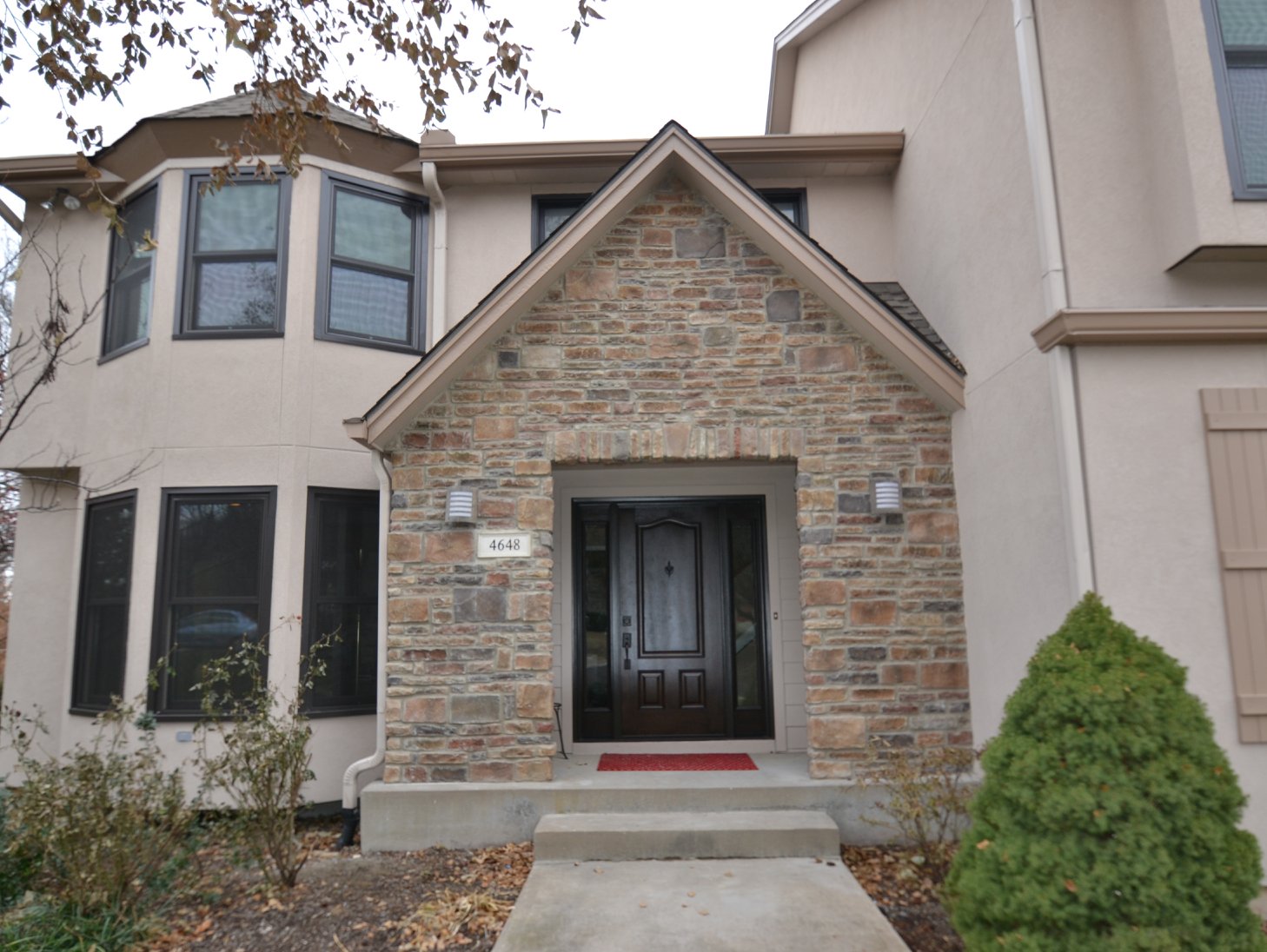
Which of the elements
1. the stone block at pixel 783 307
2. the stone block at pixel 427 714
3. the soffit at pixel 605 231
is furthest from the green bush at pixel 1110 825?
the stone block at pixel 427 714

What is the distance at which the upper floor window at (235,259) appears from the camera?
7.56 meters

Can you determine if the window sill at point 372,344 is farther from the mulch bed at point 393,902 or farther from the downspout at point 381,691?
the mulch bed at point 393,902

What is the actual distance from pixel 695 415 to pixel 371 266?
350 centimetres

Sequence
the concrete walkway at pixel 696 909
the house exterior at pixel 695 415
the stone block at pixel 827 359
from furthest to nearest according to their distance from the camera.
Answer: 1. the stone block at pixel 827 359
2. the house exterior at pixel 695 415
3. the concrete walkway at pixel 696 909

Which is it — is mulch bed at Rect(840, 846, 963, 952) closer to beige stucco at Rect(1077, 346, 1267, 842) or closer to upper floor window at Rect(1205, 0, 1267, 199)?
beige stucco at Rect(1077, 346, 1267, 842)

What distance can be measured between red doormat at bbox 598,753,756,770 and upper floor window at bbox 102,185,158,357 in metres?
5.51

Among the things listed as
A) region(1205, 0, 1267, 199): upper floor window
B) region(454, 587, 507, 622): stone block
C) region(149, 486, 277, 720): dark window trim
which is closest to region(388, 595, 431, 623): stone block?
region(454, 587, 507, 622): stone block

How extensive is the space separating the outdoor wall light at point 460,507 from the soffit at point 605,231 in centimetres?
64

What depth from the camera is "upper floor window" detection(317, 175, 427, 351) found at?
25.4 feet

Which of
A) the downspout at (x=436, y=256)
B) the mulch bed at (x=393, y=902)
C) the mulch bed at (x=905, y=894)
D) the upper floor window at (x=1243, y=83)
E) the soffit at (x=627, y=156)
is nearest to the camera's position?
the mulch bed at (x=905, y=894)

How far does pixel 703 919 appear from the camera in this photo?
4.57m

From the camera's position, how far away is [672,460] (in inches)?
253

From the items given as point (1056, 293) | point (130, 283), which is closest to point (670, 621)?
point (1056, 293)

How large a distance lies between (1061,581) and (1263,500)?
1.10m
